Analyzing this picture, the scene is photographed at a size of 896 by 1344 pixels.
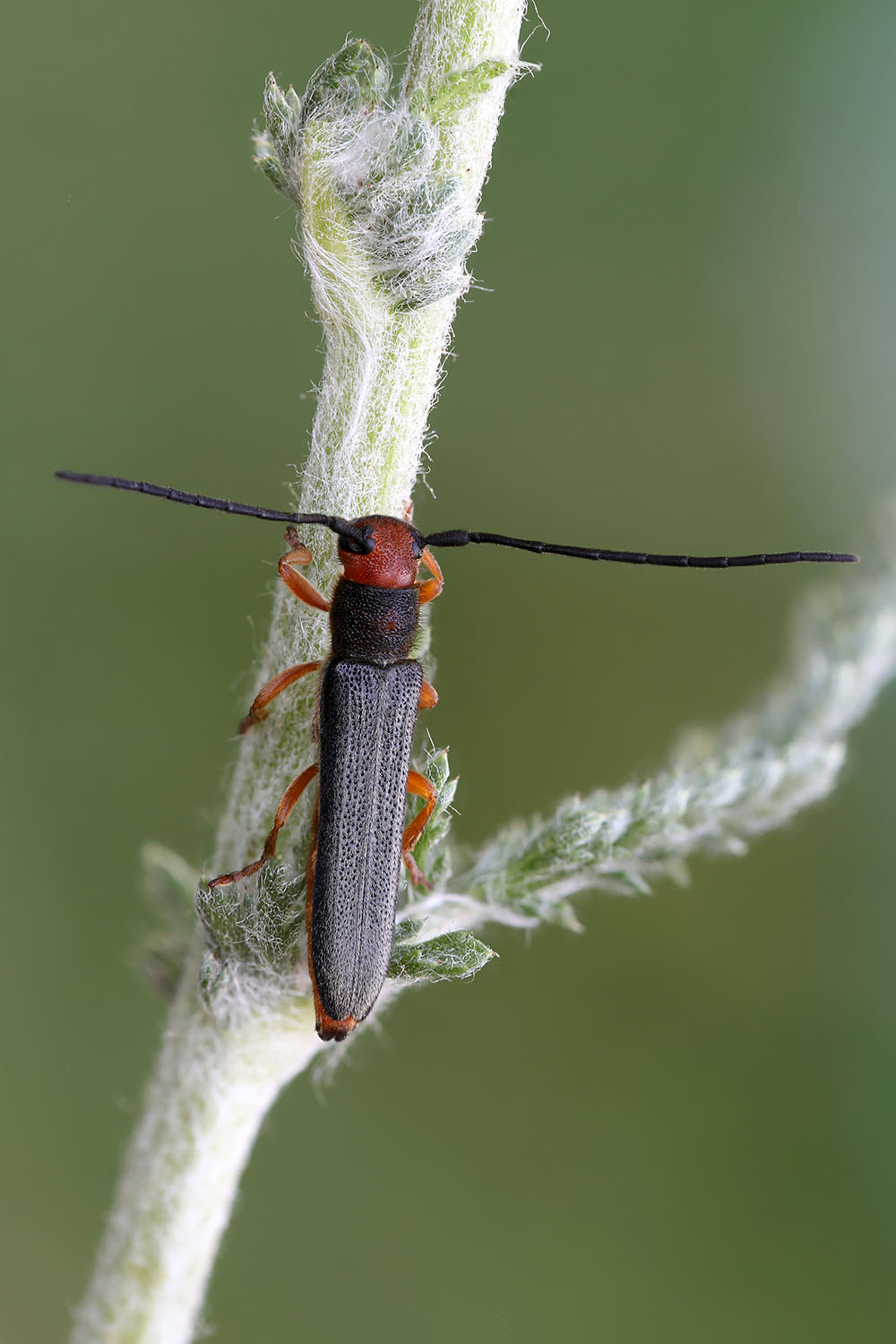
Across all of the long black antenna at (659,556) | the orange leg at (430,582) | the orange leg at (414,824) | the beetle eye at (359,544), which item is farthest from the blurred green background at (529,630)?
the beetle eye at (359,544)

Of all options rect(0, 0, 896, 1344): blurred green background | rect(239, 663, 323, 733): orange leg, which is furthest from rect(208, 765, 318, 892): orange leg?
rect(0, 0, 896, 1344): blurred green background

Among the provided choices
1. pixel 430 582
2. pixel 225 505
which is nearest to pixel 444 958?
pixel 225 505

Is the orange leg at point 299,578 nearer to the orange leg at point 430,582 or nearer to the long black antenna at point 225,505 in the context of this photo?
the long black antenna at point 225,505

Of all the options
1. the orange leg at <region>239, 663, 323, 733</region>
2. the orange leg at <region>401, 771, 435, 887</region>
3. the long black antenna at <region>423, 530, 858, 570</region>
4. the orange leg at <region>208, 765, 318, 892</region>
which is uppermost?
the long black antenna at <region>423, 530, 858, 570</region>

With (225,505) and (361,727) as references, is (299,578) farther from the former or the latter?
(361,727)

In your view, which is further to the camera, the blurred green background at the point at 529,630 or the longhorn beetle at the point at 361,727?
the blurred green background at the point at 529,630

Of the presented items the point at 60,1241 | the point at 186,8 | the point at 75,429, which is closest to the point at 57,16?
the point at 186,8

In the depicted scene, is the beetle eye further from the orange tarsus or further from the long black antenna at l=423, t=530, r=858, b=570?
the long black antenna at l=423, t=530, r=858, b=570
